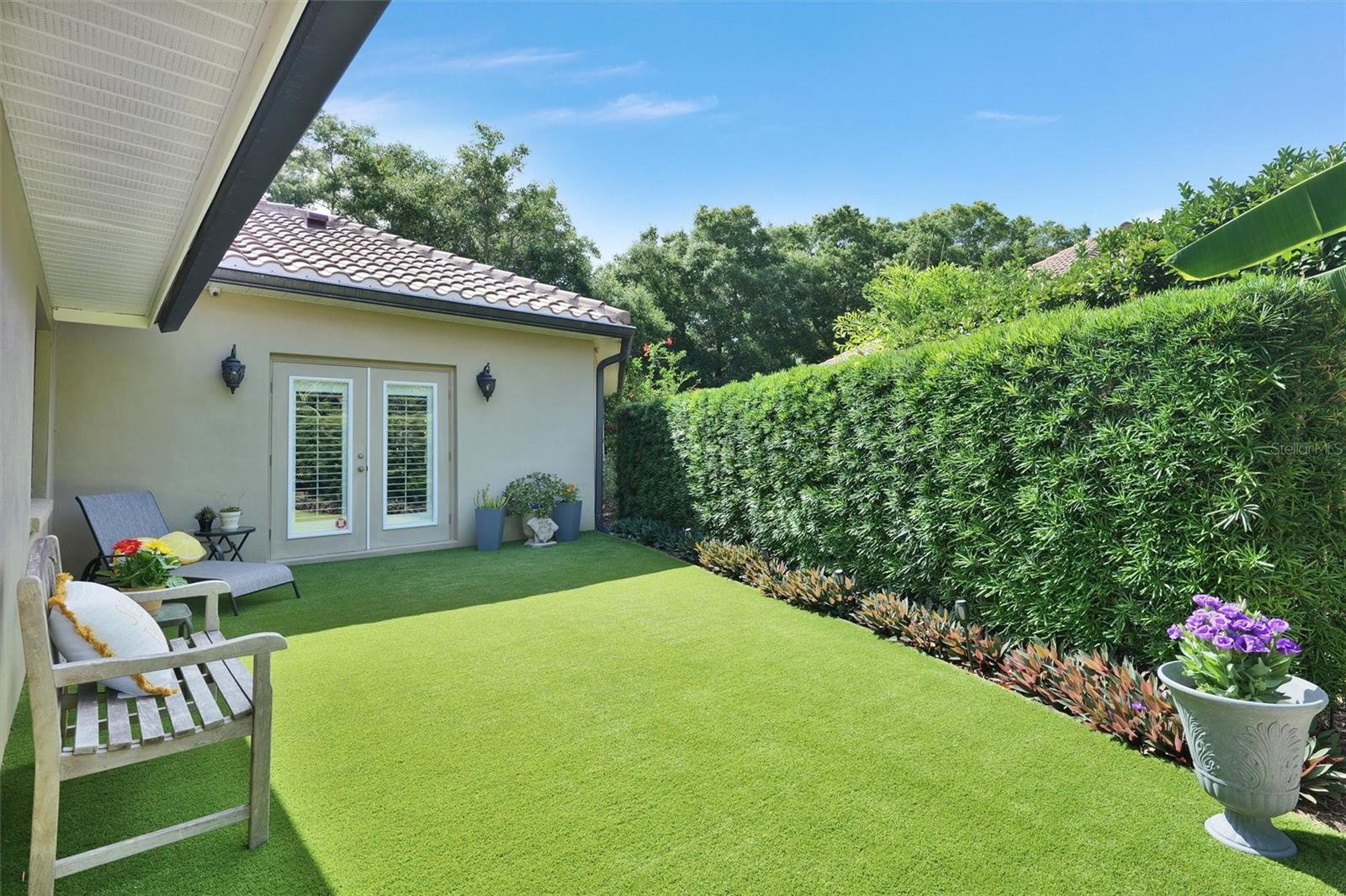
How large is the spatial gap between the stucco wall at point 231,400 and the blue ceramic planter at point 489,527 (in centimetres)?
38

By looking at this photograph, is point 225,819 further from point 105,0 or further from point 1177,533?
point 1177,533

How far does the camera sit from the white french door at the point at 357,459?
821 cm

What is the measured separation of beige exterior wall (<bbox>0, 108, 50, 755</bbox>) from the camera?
9.25 ft

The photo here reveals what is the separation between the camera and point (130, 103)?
2.50m

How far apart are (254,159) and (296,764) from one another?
3.01m

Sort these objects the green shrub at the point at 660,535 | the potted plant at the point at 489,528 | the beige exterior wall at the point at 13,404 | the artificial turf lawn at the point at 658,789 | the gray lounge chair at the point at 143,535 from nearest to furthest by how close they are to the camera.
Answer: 1. the artificial turf lawn at the point at 658,789
2. the beige exterior wall at the point at 13,404
3. the gray lounge chair at the point at 143,535
4. the green shrub at the point at 660,535
5. the potted plant at the point at 489,528

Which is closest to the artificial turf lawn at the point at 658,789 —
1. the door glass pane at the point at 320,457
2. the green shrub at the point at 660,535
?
the door glass pane at the point at 320,457

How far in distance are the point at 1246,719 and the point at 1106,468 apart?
1.83m

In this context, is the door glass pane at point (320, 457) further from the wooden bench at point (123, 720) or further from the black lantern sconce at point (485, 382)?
the wooden bench at point (123, 720)

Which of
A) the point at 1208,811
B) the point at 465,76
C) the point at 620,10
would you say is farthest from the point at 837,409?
the point at 465,76

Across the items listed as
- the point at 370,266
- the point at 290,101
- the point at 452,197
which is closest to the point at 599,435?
the point at 370,266

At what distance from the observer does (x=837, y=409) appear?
265 inches

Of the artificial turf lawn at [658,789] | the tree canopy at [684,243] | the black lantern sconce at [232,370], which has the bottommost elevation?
the artificial turf lawn at [658,789]

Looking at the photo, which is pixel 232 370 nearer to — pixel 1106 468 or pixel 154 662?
pixel 154 662
